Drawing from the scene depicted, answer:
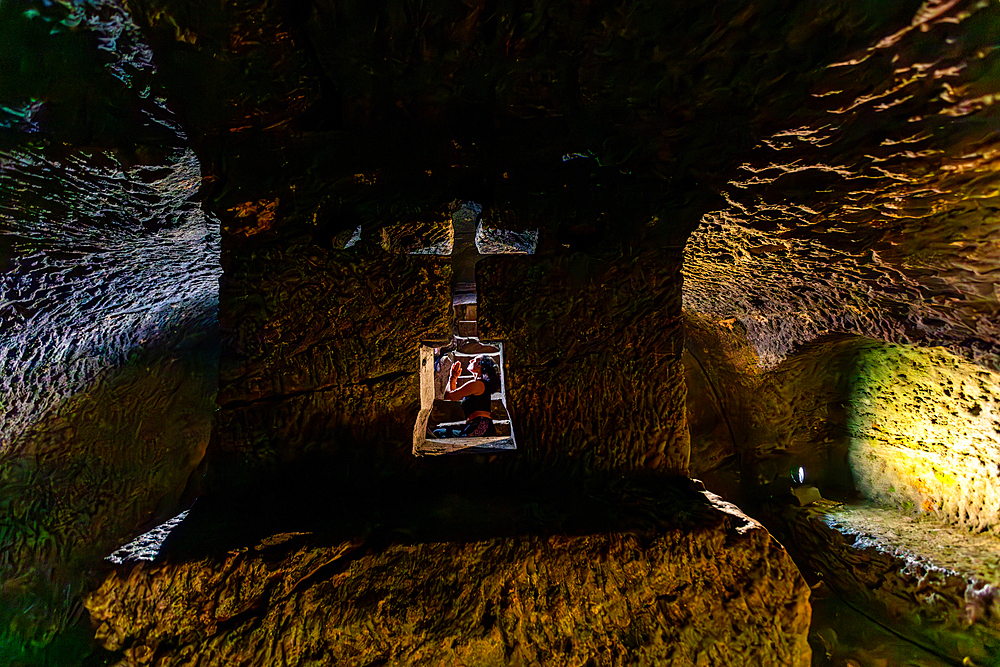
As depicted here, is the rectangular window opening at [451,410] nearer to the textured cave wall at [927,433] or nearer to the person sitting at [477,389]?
the person sitting at [477,389]

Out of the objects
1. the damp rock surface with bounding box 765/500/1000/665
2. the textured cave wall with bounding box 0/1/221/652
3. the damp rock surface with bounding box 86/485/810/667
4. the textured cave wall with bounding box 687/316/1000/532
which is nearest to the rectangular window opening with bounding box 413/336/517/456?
the damp rock surface with bounding box 86/485/810/667

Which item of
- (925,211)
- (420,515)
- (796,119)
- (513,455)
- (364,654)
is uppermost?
(796,119)

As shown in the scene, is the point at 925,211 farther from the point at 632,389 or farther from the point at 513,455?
the point at 513,455

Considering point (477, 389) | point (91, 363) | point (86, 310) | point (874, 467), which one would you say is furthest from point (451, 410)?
point (874, 467)

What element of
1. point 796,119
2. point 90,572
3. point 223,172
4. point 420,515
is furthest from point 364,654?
point 90,572

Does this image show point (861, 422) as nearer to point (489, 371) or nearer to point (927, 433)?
point (927, 433)

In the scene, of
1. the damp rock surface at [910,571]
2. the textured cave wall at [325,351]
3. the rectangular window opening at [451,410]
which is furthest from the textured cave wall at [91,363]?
the damp rock surface at [910,571]

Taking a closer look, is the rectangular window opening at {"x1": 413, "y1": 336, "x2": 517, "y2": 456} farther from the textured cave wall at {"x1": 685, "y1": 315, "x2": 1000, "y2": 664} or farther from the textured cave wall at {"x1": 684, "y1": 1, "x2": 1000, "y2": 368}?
the textured cave wall at {"x1": 685, "y1": 315, "x2": 1000, "y2": 664}

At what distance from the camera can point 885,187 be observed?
1.25 meters

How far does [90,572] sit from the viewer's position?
2.24 metres

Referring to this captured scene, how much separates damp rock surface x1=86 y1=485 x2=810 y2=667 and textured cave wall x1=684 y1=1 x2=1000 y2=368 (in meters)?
1.06

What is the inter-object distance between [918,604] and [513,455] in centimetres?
228

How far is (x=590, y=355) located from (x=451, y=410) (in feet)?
9.02

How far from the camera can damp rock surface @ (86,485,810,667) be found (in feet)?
3.43
